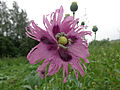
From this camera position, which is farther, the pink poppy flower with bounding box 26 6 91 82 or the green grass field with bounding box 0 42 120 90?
the green grass field with bounding box 0 42 120 90

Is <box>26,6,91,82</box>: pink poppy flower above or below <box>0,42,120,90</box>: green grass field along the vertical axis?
above

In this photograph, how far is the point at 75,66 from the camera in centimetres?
132

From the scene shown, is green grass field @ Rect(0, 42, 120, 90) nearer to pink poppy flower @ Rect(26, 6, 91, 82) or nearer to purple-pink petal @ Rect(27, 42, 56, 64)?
pink poppy flower @ Rect(26, 6, 91, 82)

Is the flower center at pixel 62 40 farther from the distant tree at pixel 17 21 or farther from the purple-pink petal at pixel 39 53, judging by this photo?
the distant tree at pixel 17 21

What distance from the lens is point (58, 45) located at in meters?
1.26

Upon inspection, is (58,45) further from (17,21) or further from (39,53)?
(17,21)

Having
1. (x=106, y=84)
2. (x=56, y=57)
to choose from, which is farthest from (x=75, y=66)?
(x=106, y=84)

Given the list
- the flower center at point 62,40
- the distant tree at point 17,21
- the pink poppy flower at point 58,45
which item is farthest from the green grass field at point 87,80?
the distant tree at point 17,21

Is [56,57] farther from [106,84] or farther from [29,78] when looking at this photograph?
[29,78]

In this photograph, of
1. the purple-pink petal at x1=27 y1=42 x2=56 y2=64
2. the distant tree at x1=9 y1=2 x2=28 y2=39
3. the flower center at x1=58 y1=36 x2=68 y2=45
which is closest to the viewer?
the purple-pink petal at x1=27 y1=42 x2=56 y2=64

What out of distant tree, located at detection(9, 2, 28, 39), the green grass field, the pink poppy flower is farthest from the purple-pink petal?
distant tree, located at detection(9, 2, 28, 39)

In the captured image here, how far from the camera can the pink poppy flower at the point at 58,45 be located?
1217 millimetres

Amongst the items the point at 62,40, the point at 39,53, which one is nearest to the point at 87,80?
the point at 62,40

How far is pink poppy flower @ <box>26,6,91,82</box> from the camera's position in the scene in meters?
1.22
